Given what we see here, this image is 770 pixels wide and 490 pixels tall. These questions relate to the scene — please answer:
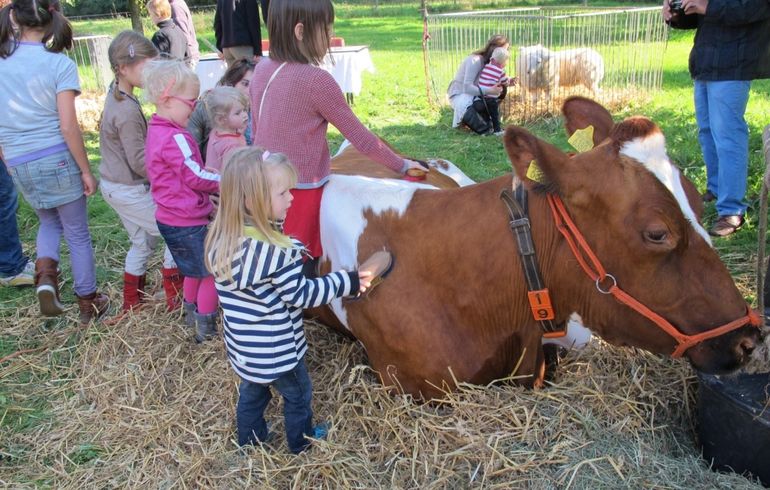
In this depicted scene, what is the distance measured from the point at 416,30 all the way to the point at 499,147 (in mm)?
19027

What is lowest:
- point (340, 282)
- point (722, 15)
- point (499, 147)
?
point (499, 147)

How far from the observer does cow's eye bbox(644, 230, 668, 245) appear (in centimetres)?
224

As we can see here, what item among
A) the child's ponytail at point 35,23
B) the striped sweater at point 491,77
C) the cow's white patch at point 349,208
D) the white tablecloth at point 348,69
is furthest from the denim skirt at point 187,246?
the white tablecloth at point 348,69

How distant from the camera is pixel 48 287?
4547 millimetres

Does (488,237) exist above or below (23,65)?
below

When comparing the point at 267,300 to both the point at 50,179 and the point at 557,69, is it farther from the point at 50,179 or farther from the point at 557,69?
the point at 557,69

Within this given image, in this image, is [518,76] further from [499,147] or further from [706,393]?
[706,393]

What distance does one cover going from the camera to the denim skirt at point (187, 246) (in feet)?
12.6

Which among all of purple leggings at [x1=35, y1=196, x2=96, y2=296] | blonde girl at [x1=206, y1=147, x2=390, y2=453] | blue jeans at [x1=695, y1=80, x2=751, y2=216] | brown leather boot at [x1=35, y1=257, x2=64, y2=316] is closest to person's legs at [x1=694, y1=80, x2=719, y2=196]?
blue jeans at [x1=695, y1=80, x2=751, y2=216]

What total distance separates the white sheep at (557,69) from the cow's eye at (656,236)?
9024 millimetres

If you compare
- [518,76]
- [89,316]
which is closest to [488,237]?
[89,316]

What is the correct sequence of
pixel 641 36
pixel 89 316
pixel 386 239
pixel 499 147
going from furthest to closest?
pixel 641 36, pixel 499 147, pixel 89 316, pixel 386 239

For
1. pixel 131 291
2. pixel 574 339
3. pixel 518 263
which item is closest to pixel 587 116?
pixel 518 263

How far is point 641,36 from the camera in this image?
10.7 meters
